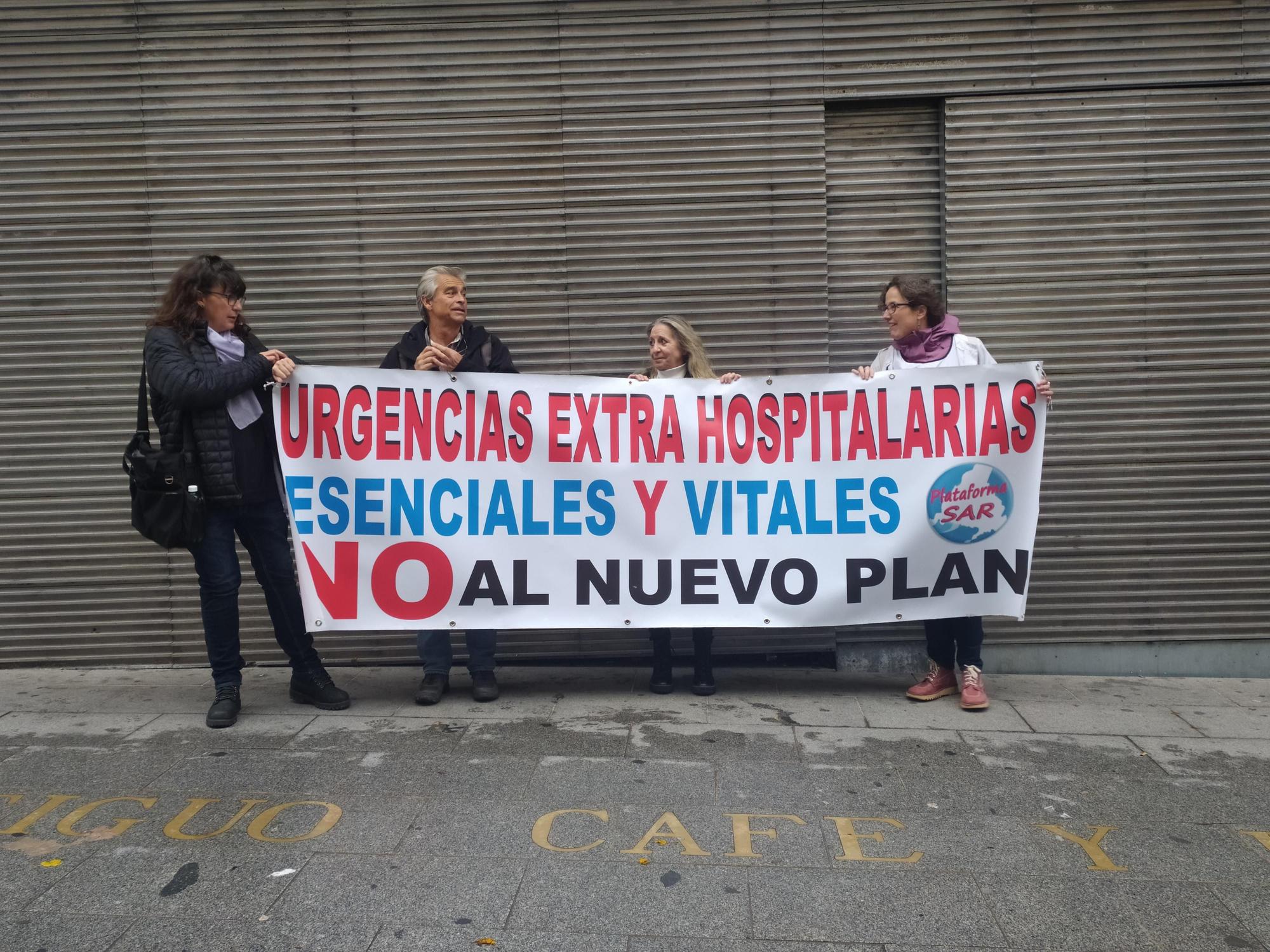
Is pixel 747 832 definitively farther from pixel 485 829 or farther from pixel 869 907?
pixel 485 829

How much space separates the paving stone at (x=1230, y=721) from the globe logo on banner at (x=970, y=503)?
1274 mm

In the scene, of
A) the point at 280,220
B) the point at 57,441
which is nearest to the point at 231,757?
the point at 57,441

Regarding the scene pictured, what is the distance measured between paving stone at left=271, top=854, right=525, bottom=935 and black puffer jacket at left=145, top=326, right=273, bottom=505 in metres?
1.95

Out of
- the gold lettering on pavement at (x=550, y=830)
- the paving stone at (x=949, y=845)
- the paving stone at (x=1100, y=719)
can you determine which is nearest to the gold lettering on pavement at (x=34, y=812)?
the gold lettering on pavement at (x=550, y=830)

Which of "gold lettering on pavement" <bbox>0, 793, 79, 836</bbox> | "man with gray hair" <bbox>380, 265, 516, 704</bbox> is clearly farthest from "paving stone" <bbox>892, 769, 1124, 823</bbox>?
"gold lettering on pavement" <bbox>0, 793, 79, 836</bbox>

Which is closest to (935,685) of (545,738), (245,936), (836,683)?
(836,683)

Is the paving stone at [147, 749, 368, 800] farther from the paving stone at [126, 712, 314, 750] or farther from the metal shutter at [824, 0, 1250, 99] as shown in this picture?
the metal shutter at [824, 0, 1250, 99]

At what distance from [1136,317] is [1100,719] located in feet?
7.40

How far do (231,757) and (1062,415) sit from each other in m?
4.51

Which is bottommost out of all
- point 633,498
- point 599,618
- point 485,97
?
point 599,618

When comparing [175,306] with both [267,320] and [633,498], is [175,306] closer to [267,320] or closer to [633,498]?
[267,320]

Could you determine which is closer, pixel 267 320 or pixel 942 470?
pixel 942 470

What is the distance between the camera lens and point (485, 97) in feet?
19.2

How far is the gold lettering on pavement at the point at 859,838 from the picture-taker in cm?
338
